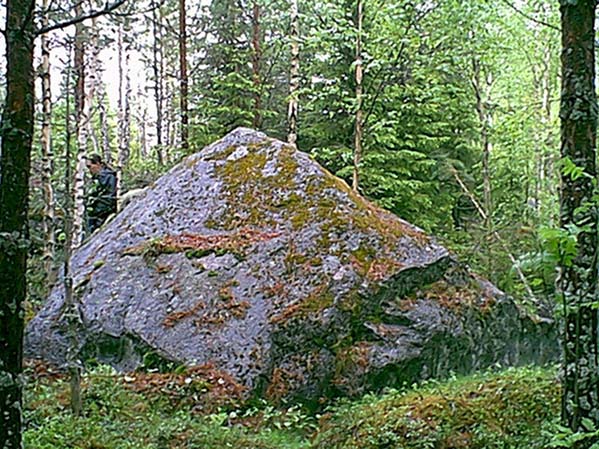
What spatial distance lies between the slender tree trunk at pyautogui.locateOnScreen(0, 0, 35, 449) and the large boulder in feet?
10.6

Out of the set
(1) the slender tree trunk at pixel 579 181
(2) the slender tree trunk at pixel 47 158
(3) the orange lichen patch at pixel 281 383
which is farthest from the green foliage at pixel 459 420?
(2) the slender tree trunk at pixel 47 158

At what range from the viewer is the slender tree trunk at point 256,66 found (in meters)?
13.8

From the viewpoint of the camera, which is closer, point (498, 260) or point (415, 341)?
point (415, 341)

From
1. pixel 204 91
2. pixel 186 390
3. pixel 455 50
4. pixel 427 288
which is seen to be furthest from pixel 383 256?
pixel 204 91

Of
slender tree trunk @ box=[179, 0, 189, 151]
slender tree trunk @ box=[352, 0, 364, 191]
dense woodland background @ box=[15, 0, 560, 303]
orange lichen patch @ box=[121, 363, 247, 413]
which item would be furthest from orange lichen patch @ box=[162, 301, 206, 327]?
slender tree trunk @ box=[179, 0, 189, 151]

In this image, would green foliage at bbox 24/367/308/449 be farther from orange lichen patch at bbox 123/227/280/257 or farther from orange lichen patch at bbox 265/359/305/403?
orange lichen patch at bbox 123/227/280/257

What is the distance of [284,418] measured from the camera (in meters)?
5.62

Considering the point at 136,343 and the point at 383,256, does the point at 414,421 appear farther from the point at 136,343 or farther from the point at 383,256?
the point at 136,343

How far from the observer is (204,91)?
14.6 meters

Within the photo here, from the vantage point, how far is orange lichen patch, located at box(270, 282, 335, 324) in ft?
20.9

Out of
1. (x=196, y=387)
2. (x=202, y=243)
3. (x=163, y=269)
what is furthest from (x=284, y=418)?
(x=202, y=243)

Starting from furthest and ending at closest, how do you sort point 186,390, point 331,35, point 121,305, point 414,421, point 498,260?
point 331,35 < point 498,260 < point 121,305 < point 186,390 < point 414,421

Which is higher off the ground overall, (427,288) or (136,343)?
(427,288)

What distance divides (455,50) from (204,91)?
265 inches
